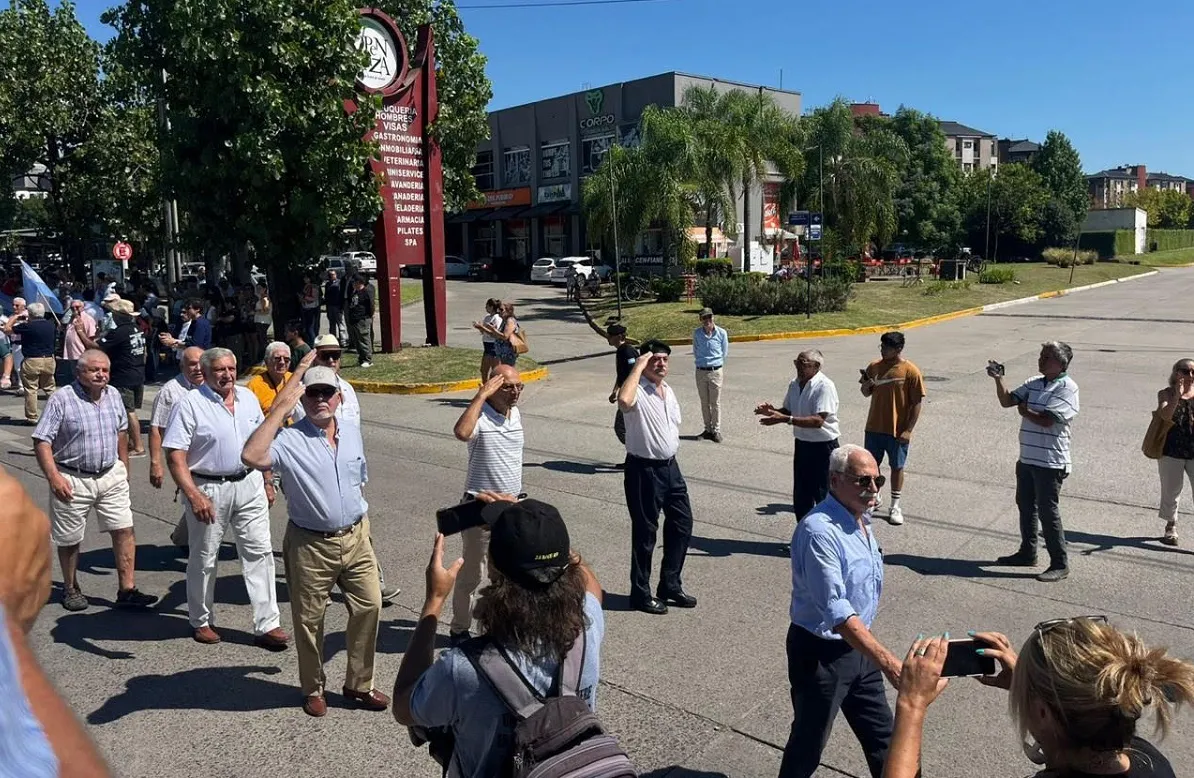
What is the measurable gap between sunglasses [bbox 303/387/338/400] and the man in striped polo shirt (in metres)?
5.15

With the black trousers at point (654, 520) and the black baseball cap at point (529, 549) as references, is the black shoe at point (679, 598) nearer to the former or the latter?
the black trousers at point (654, 520)

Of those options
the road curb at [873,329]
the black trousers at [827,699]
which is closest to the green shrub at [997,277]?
the road curb at [873,329]

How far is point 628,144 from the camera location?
4606cm

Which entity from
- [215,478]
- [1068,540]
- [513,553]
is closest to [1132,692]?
[513,553]

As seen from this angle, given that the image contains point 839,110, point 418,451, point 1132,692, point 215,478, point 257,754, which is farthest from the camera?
point 839,110

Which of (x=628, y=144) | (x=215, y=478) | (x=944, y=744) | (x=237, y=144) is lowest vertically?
(x=944, y=744)

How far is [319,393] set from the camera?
4.89 meters

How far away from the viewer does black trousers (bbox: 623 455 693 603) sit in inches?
252

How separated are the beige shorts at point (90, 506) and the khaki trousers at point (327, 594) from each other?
2.18 meters

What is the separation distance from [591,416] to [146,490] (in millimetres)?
6316

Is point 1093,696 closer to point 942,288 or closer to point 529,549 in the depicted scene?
point 529,549

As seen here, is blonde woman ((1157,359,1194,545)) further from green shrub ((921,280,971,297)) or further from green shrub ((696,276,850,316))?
green shrub ((921,280,971,297))

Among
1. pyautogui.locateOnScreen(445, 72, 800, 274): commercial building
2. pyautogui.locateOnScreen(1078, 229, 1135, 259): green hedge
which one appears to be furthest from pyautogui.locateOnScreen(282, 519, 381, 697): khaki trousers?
pyautogui.locateOnScreen(1078, 229, 1135, 259): green hedge

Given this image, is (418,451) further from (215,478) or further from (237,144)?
(237,144)
